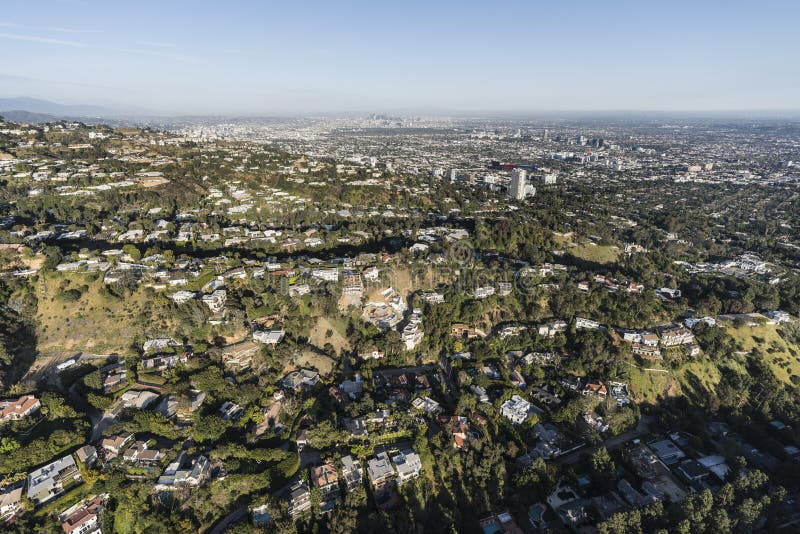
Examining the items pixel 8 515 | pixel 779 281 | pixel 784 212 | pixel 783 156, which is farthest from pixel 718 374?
pixel 783 156

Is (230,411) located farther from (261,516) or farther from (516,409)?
(516,409)

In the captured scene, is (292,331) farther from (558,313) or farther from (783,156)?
(783,156)

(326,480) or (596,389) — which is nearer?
(326,480)

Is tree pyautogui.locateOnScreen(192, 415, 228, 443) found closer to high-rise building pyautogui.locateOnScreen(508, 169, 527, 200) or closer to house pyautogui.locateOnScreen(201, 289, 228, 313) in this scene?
house pyautogui.locateOnScreen(201, 289, 228, 313)

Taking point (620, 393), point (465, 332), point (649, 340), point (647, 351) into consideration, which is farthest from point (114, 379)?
point (649, 340)

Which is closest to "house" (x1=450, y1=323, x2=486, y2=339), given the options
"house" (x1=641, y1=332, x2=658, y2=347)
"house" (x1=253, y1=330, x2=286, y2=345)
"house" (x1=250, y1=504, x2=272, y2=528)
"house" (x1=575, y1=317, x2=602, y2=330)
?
"house" (x1=575, y1=317, x2=602, y2=330)

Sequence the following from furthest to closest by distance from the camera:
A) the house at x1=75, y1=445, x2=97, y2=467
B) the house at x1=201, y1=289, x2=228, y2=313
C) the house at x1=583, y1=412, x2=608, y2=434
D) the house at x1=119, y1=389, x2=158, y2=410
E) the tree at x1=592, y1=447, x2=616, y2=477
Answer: the house at x1=201, y1=289, x2=228, y2=313, the house at x1=583, y1=412, x2=608, y2=434, the house at x1=119, y1=389, x2=158, y2=410, the tree at x1=592, y1=447, x2=616, y2=477, the house at x1=75, y1=445, x2=97, y2=467
